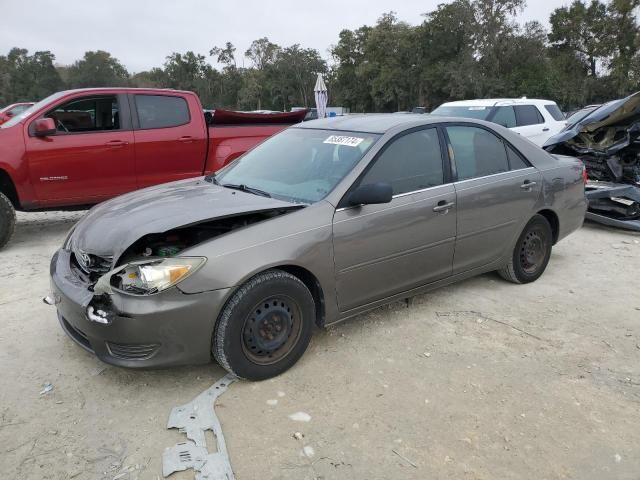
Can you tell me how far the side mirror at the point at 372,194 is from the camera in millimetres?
3348

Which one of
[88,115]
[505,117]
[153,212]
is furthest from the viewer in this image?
[505,117]

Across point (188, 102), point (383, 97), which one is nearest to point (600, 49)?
point (383, 97)

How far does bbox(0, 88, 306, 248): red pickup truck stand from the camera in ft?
A: 19.6

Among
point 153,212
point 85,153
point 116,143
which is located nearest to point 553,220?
point 153,212

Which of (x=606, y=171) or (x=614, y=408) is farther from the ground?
(x=606, y=171)

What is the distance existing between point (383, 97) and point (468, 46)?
32.9ft

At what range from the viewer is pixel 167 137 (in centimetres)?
677

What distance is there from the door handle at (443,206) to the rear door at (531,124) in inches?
297

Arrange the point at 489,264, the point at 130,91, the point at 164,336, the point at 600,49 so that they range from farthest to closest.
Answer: the point at 600,49, the point at 130,91, the point at 489,264, the point at 164,336

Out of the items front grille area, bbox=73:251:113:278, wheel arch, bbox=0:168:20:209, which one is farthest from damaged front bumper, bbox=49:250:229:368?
wheel arch, bbox=0:168:20:209

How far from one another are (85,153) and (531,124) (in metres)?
8.83

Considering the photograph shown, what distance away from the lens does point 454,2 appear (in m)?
44.3

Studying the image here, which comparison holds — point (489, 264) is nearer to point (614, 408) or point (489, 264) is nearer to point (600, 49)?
point (614, 408)

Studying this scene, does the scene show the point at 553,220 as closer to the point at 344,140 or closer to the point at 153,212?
the point at 344,140
